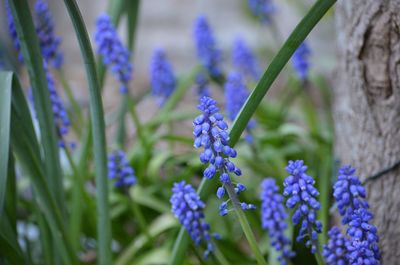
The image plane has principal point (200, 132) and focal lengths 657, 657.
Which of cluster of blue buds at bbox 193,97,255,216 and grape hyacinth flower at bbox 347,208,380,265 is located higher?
cluster of blue buds at bbox 193,97,255,216

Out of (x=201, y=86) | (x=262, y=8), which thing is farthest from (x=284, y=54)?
(x=262, y=8)

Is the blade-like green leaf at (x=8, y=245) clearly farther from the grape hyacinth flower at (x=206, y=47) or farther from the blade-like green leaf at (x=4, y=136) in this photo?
the grape hyacinth flower at (x=206, y=47)

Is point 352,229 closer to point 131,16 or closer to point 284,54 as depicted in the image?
point 284,54

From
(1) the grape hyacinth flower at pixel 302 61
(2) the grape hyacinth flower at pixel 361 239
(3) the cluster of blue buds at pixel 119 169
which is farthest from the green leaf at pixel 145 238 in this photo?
(2) the grape hyacinth flower at pixel 361 239

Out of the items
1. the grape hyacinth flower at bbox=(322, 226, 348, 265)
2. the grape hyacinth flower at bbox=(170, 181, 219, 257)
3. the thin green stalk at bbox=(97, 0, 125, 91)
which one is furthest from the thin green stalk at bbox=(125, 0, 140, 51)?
the grape hyacinth flower at bbox=(322, 226, 348, 265)

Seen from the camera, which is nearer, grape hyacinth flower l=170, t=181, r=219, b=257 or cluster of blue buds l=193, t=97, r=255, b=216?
cluster of blue buds l=193, t=97, r=255, b=216

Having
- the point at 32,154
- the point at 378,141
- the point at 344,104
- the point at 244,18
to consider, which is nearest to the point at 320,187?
the point at 344,104

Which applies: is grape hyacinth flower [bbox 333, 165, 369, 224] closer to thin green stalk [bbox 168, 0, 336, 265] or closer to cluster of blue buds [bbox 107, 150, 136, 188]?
thin green stalk [bbox 168, 0, 336, 265]
